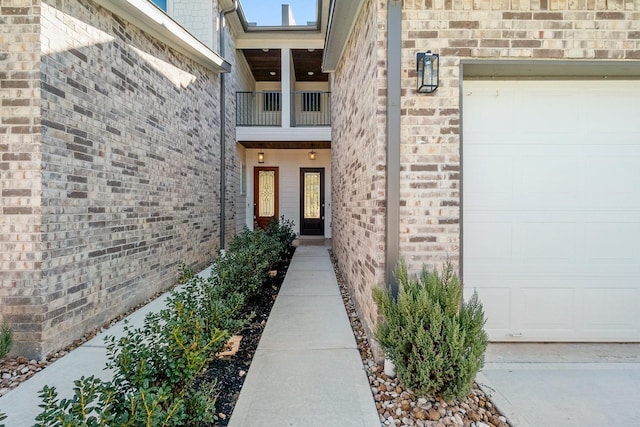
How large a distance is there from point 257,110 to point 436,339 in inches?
410

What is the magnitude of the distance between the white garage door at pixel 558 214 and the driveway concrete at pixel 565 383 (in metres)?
0.16

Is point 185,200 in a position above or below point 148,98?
below

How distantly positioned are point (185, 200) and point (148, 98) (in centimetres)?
184

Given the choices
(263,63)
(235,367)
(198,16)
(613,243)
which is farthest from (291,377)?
(263,63)

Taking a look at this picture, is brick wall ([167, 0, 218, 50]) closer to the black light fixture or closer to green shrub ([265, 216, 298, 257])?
green shrub ([265, 216, 298, 257])

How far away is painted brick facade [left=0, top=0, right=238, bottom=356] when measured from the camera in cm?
275

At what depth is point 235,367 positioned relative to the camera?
2686mm

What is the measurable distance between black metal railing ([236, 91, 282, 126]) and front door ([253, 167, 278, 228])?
1609 mm

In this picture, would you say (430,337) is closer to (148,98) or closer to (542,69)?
(542,69)

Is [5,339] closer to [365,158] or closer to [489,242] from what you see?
[365,158]

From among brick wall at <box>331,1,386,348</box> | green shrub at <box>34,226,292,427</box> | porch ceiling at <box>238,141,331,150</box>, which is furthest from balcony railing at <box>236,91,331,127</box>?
green shrub at <box>34,226,292,427</box>

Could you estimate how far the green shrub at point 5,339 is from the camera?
259 centimetres

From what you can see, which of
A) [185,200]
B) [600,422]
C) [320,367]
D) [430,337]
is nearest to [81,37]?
[185,200]

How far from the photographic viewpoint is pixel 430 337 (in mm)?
2068
